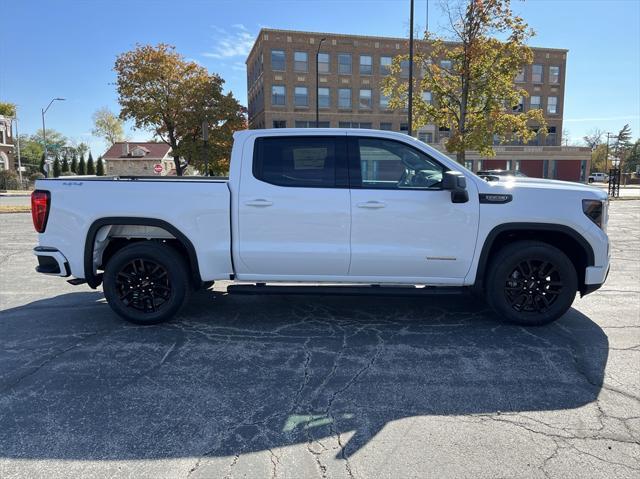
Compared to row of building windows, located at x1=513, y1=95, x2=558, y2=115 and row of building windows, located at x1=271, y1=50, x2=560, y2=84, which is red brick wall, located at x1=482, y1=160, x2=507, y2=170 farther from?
row of building windows, located at x1=271, y1=50, x2=560, y2=84

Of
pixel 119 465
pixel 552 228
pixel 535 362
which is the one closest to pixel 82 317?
pixel 119 465

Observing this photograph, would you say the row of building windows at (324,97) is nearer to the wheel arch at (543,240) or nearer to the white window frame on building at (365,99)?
the white window frame on building at (365,99)

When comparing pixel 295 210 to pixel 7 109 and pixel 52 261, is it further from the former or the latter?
pixel 7 109

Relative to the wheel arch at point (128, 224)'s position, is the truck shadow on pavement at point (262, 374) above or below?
below

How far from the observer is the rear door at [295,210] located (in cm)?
461

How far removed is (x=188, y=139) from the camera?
3581 cm

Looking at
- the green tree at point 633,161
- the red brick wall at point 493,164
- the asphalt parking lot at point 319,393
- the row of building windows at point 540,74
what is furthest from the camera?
the green tree at point 633,161

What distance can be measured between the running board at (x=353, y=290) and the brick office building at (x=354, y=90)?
47.5m

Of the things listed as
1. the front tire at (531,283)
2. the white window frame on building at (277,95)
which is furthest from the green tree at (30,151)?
the front tire at (531,283)

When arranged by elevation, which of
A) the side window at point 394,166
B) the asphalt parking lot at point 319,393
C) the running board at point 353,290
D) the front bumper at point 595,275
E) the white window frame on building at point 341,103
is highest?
the white window frame on building at point 341,103

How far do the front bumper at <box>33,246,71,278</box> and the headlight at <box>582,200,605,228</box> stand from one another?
17.0ft

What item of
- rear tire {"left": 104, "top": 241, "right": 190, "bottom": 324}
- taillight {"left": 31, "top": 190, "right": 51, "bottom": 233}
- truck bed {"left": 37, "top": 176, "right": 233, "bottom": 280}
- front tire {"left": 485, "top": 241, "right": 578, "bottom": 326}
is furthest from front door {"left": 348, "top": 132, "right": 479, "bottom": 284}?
taillight {"left": 31, "top": 190, "right": 51, "bottom": 233}

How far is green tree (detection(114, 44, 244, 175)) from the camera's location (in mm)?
33781

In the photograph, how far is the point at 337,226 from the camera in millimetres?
4617
